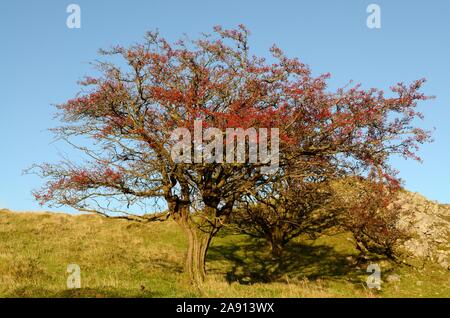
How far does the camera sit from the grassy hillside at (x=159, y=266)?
16.3 metres

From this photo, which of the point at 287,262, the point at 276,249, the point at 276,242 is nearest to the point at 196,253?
the point at 276,242

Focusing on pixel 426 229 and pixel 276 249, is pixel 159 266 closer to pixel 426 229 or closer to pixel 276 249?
pixel 276 249

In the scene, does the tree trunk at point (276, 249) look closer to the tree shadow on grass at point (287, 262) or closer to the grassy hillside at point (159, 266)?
the tree shadow on grass at point (287, 262)

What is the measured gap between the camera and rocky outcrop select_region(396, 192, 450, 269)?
31.2 meters

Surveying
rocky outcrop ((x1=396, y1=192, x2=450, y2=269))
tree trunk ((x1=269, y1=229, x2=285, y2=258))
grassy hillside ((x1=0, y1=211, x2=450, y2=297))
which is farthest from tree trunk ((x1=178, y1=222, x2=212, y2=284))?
rocky outcrop ((x1=396, y1=192, x2=450, y2=269))

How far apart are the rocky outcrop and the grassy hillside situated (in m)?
2.15

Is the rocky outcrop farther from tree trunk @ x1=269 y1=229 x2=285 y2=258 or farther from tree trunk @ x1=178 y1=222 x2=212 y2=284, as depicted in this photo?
tree trunk @ x1=178 y1=222 x2=212 y2=284

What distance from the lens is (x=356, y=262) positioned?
30.4 meters

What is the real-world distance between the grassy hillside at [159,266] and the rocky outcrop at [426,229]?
Answer: 2.15 meters

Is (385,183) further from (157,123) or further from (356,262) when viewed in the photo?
(356,262)

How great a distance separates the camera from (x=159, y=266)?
84.1 ft
